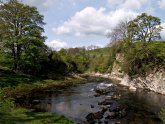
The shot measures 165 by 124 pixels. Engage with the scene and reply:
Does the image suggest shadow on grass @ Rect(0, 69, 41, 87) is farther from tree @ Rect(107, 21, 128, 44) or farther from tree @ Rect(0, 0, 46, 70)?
tree @ Rect(107, 21, 128, 44)

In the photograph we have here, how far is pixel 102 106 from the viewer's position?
178 ft

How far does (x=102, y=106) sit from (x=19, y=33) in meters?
41.8

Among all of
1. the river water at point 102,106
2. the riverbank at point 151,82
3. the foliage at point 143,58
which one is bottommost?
the river water at point 102,106

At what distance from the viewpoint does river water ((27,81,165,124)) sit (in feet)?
145

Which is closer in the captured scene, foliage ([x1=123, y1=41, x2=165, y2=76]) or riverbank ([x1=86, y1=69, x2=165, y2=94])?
riverbank ([x1=86, y1=69, x2=165, y2=94])

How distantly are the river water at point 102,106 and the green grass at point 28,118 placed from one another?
9.67 ft

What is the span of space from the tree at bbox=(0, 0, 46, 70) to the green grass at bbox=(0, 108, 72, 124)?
39099mm

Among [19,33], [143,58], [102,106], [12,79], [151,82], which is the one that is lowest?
[102,106]

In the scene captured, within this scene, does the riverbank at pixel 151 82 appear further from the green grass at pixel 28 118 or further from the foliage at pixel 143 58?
the green grass at pixel 28 118

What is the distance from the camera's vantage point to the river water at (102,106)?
145 ft

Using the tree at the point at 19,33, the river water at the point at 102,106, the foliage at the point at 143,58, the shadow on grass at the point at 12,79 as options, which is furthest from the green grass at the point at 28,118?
the foliage at the point at 143,58

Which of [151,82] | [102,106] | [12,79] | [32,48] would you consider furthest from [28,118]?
[151,82]

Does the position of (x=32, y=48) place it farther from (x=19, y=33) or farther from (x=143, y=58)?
(x=143, y=58)

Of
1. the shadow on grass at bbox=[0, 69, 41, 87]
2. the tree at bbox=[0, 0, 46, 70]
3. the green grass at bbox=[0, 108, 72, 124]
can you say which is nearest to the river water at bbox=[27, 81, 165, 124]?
the green grass at bbox=[0, 108, 72, 124]
